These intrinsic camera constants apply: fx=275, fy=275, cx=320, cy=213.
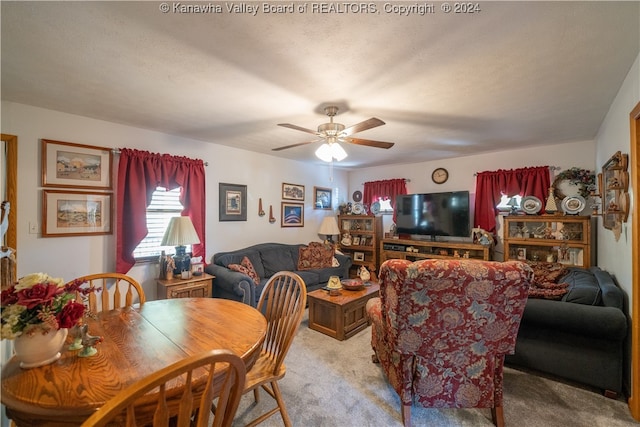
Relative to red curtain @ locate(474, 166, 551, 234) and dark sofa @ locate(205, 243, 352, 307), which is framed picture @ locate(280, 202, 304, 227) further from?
red curtain @ locate(474, 166, 551, 234)

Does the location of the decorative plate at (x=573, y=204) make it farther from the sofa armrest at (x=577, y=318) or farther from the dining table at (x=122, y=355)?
the dining table at (x=122, y=355)

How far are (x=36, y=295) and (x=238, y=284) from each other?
2239mm

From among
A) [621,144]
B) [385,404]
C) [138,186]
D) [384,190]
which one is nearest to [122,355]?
[385,404]

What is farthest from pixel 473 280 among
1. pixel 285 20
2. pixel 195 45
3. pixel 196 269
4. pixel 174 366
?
pixel 196 269

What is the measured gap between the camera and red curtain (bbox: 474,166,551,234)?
3.98 metres

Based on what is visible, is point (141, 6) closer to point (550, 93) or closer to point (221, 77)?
point (221, 77)

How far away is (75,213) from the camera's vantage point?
2.90 meters

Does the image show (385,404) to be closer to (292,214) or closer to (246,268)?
(246,268)

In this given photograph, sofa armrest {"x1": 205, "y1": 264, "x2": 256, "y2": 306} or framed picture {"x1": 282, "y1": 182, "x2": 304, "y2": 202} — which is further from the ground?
framed picture {"x1": 282, "y1": 182, "x2": 304, "y2": 202}

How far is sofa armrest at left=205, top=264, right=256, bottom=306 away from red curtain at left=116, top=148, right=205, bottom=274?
988mm

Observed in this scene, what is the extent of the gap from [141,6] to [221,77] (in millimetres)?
713

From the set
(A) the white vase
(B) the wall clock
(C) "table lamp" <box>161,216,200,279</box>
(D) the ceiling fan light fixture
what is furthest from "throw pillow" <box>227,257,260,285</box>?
(B) the wall clock

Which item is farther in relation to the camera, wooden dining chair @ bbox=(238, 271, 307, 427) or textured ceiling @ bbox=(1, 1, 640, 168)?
wooden dining chair @ bbox=(238, 271, 307, 427)

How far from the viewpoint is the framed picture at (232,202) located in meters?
4.14
